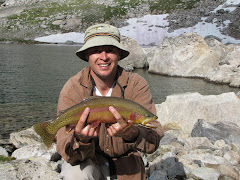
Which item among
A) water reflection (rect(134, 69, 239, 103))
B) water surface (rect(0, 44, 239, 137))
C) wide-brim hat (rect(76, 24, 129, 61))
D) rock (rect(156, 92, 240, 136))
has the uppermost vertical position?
wide-brim hat (rect(76, 24, 129, 61))

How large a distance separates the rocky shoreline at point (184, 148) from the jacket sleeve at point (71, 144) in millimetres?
1215

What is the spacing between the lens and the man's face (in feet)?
11.9

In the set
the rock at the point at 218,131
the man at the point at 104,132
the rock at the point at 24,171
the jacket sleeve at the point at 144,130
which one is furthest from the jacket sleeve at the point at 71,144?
the rock at the point at 218,131

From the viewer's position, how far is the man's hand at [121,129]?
10.1 feet

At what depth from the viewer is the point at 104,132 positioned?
3500mm

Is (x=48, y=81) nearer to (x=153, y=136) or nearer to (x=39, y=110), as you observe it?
(x=39, y=110)

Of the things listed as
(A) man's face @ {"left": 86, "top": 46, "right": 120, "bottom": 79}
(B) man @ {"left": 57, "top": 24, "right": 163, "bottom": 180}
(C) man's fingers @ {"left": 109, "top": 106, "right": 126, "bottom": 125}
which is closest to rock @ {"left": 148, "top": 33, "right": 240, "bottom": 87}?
(B) man @ {"left": 57, "top": 24, "right": 163, "bottom": 180}

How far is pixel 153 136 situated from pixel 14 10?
155 metres

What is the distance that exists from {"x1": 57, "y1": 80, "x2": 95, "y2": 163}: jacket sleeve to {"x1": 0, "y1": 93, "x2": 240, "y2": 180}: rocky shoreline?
3.99 feet

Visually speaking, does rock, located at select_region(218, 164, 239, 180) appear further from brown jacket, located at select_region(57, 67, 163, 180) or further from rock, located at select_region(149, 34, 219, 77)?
rock, located at select_region(149, 34, 219, 77)

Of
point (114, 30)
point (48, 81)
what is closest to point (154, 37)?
point (48, 81)

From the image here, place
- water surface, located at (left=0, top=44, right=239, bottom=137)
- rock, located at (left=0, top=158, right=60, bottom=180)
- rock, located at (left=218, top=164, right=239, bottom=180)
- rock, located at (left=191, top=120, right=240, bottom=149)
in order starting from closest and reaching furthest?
rock, located at (left=0, top=158, right=60, bottom=180), rock, located at (left=218, top=164, right=239, bottom=180), rock, located at (left=191, top=120, right=240, bottom=149), water surface, located at (left=0, top=44, right=239, bottom=137)

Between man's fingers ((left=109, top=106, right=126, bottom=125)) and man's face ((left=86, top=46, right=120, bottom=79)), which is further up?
man's face ((left=86, top=46, right=120, bottom=79))

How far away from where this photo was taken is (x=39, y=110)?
13.5 m
